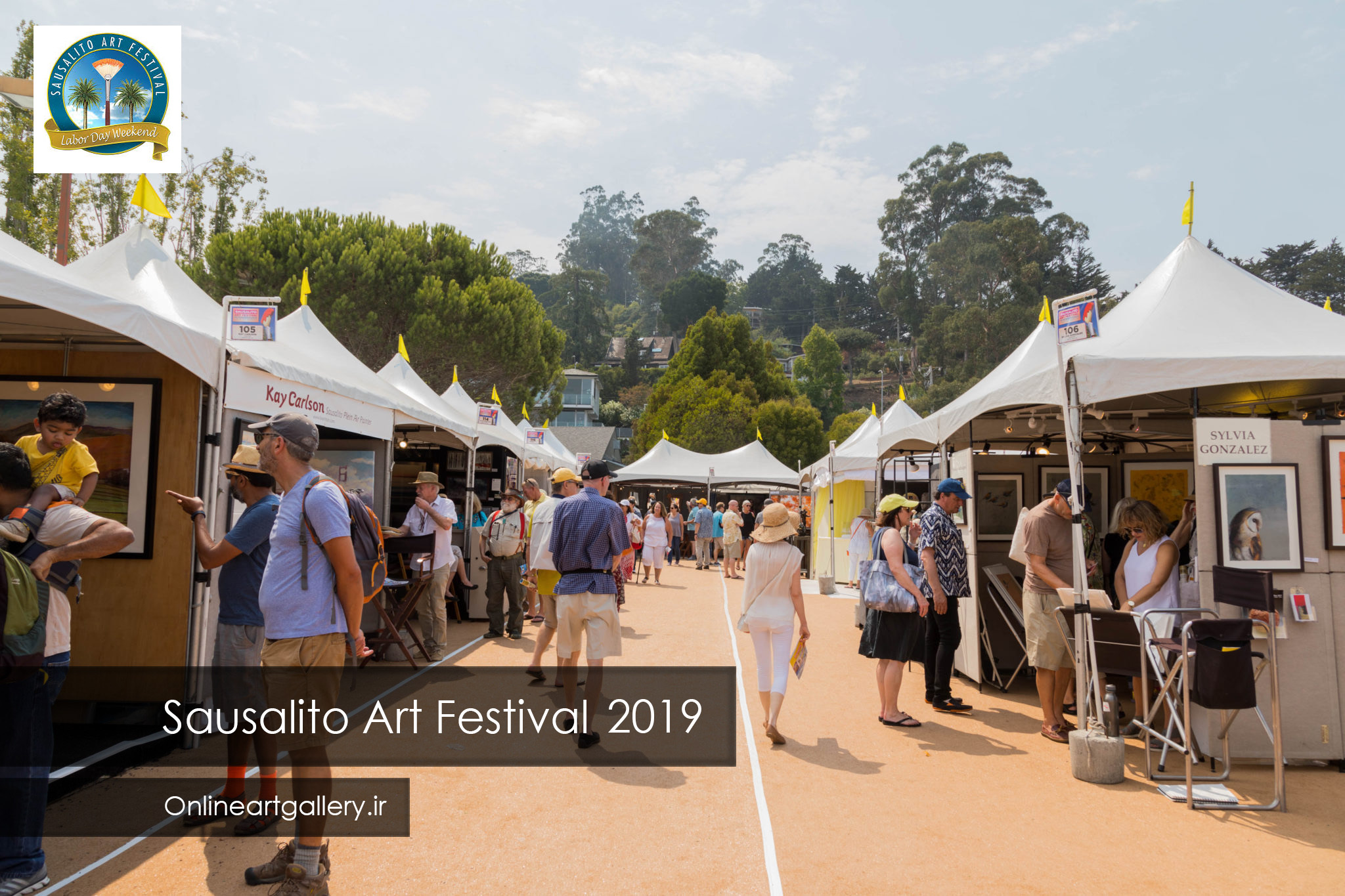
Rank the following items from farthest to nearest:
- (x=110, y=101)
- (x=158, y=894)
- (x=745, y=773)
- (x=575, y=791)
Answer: (x=110, y=101)
(x=745, y=773)
(x=575, y=791)
(x=158, y=894)

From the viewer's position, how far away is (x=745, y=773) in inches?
197

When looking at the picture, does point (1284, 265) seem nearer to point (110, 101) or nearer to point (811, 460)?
point (811, 460)

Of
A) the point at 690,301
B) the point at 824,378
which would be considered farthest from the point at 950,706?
the point at 690,301

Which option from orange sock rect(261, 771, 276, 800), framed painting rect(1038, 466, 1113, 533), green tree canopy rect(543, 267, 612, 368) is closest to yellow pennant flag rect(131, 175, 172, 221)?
orange sock rect(261, 771, 276, 800)

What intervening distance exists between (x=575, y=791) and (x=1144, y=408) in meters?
5.94

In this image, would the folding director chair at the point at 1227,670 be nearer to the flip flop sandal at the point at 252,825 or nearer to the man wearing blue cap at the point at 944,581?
the man wearing blue cap at the point at 944,581

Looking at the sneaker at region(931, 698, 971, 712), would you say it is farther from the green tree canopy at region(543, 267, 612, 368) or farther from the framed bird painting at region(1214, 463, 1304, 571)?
the green tree canopy at region(543, 267, 612, 368)

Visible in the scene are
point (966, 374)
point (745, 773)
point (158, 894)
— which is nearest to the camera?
point (158, 894)

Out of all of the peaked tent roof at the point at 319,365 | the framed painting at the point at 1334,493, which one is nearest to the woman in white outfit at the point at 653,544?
the peaked tent roof at the point at 319,365

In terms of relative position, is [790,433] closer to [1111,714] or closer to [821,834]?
[1111,714]

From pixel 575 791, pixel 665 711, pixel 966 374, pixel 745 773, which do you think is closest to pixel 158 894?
pixel 575 791

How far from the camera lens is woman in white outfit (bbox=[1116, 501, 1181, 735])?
552 centimetres

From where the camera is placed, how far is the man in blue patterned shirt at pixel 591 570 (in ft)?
17.8

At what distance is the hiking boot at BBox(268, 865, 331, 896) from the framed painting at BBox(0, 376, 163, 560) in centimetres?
322
